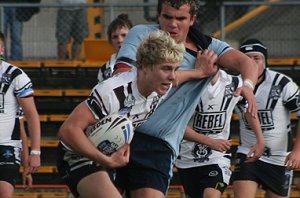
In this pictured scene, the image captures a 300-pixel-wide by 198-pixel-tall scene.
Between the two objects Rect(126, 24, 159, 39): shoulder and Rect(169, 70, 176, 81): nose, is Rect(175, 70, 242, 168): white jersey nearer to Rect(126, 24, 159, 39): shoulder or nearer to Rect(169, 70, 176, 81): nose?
Rect(126, 24, 159, 39): shoulder

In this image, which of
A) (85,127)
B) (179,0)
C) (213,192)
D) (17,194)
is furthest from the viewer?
(17,194)

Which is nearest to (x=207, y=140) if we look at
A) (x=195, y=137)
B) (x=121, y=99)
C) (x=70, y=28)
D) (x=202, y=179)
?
(x=195, y=137)

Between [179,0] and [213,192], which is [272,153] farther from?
[179,0]

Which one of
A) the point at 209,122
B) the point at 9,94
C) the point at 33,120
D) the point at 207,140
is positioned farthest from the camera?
the point at 209,122

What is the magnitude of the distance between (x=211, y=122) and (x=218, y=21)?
385 cm

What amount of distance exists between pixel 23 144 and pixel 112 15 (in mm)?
3655

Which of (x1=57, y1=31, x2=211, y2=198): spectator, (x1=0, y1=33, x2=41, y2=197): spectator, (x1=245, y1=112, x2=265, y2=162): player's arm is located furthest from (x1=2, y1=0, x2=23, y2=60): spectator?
(x1=57, y1=31, x2=211, y2=198): spectator

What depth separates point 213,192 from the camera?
980cm

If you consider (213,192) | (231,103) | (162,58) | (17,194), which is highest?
(162,58)

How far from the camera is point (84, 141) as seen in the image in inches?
274

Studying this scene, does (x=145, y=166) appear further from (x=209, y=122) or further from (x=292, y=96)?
(x=292, y=96)

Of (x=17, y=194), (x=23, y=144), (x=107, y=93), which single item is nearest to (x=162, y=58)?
(x=107, y=93)

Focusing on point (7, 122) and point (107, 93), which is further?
point (7, 122)

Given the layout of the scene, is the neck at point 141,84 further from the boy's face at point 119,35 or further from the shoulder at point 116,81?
the boy's face at point 119,35
